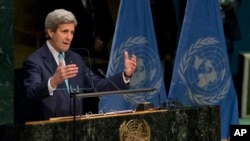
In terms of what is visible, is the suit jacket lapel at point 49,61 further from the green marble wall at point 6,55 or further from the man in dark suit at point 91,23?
the man in dark suit at point 91,23

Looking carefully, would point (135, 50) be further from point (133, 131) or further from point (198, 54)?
point (133, 131)

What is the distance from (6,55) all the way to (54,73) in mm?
416

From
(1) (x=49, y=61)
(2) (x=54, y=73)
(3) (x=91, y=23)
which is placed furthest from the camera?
(3) (x=91, y=23)

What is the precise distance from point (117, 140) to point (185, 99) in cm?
228

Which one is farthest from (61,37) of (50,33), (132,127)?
(132,127)

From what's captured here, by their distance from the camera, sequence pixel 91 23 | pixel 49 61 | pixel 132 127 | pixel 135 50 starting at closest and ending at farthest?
pixel 132 127, pixel 49 61, pixel 135 50, pixel 91 23

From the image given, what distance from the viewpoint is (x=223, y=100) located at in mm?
8461

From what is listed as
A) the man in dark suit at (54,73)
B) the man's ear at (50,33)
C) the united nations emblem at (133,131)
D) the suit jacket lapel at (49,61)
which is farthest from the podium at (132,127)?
the man's ear at (50,33)

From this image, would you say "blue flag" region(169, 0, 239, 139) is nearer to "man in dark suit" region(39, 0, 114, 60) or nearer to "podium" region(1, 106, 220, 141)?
"man in dark suit" region(39, 0, 114, 60)

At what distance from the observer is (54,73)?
6.38 meters

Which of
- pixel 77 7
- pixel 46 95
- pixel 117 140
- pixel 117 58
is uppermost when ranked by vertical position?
pixel 77 7

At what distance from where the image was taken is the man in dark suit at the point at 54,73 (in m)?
6.51

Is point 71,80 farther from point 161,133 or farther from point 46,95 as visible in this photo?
point 161,133

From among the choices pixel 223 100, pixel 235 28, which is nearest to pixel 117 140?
pixel 223 100
